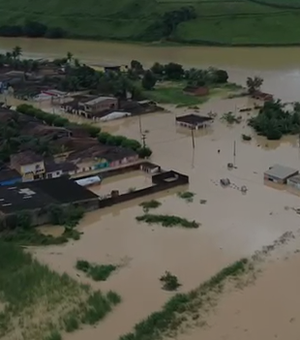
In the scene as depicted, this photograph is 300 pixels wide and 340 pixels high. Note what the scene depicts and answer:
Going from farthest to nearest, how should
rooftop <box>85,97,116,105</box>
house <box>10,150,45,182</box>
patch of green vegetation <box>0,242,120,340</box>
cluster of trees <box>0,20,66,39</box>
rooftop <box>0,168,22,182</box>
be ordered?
1. cluster of trees <box>0,20,66,39</box>
2. rooftop <box>85,97,116,105</box>
3. house <box>10,150,45,182</box>
4. rooftop <box>0,168,22,182</box>
5. patch of green vegetation <box>0,242,120,340</box>

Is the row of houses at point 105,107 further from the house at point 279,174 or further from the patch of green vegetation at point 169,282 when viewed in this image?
the patch of green vegetation at point 169,282

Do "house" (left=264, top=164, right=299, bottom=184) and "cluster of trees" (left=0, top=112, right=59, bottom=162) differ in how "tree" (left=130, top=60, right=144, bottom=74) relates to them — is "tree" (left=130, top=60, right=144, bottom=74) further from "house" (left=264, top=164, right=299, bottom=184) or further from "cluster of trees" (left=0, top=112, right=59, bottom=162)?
"house" (left=264, top=164, right=299, bottom=184)

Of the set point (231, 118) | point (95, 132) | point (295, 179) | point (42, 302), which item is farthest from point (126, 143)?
point (42, 302)

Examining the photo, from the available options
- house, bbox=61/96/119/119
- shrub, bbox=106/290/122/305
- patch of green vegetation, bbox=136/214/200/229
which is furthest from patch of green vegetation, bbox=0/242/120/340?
house, bbox=61/96/119/119

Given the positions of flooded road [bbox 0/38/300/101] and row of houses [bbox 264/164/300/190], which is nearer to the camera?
row of houses [bbox 264/164/300/190]

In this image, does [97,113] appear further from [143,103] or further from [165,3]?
[165,3]
